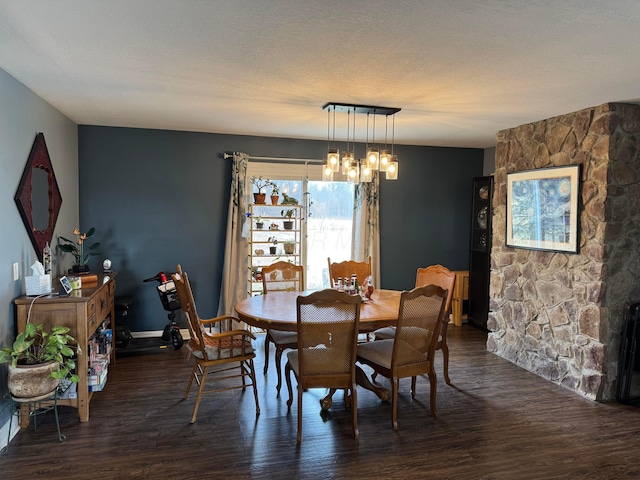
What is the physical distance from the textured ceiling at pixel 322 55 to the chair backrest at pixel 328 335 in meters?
1.47

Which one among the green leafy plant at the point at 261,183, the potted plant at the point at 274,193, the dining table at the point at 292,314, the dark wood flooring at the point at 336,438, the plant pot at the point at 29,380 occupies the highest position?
the green leafy plant at the point at 261,183

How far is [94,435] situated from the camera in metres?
2.97

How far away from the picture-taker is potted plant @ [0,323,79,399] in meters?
2.73

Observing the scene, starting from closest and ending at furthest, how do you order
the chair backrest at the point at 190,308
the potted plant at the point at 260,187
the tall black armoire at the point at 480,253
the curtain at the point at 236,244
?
the chair backrest at the point at 190,308
the curtain at the point at 236,244
the potted plant at the point at 260,187
the tall black armoire at the point at 480,253

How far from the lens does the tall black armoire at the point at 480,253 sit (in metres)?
5.64

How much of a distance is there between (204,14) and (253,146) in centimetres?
337

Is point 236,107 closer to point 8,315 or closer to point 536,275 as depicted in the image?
point 8,315

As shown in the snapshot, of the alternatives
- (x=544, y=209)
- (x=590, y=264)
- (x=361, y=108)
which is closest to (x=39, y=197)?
(x=361, y=108)

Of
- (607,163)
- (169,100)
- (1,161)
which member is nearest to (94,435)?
(1,161)

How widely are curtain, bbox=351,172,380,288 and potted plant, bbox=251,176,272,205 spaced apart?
1.19m

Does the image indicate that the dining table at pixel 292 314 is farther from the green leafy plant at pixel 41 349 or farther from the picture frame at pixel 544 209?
the picture frame at pixel 544 209

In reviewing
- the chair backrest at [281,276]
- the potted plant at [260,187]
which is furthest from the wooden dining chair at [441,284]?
the potted plant at [260,187]

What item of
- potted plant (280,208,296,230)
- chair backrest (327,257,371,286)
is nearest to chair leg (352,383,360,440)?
chair backrest (327,257,371,286)

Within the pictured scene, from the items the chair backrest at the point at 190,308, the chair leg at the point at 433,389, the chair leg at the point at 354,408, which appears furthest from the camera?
the chair leg at the point at 433,389
